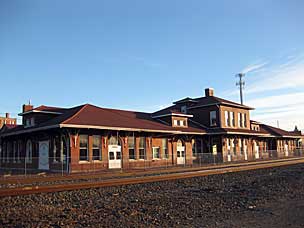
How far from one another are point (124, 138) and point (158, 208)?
20880 mm

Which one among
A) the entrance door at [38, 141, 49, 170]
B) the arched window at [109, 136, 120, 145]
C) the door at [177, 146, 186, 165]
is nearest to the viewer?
the entrance door at [38, 141, 49, 170]

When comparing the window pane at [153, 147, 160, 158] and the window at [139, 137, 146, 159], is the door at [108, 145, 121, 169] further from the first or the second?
the window pane at [153, 147, 160, 158]

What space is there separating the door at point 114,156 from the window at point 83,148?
2507 millimetres

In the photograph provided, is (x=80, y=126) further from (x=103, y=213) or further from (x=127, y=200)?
(x=103, y=213)

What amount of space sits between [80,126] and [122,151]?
629 centimetres

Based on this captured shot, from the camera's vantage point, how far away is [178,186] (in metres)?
15.1

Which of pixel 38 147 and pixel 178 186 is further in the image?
pixel 38 147

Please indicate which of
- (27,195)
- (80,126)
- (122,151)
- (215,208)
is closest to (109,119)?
(122,151)

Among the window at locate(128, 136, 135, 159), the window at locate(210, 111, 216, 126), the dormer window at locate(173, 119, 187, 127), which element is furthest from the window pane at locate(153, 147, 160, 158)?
the window at locate(210, 111, 216, 126)

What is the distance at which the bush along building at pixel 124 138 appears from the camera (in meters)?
26.7

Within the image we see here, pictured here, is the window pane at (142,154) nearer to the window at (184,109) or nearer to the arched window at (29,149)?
the arched window at (29,149)

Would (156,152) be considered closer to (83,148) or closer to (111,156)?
(111,156)

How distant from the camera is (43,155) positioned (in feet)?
94.7

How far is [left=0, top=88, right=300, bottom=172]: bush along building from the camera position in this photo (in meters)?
26.7
